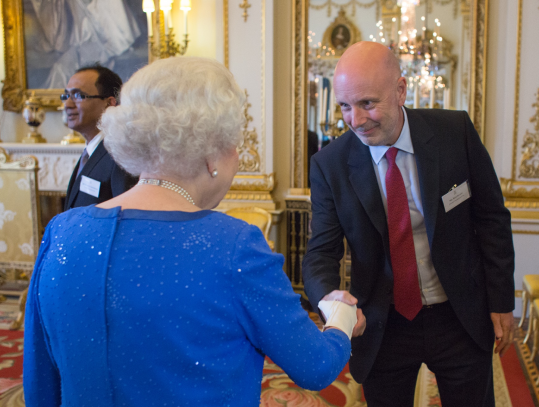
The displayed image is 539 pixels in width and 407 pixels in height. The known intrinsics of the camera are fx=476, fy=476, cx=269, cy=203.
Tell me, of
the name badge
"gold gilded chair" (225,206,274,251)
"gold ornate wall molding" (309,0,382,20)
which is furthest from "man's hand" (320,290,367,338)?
"gold ornate wall molding" (309,0,382,20)

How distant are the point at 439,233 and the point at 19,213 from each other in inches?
140

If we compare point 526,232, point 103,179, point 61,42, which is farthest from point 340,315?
point 61,42

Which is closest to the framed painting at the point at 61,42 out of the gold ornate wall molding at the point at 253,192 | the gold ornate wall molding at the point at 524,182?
the gold ornate wall molding at the point at 253,192

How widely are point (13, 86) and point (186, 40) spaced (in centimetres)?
217

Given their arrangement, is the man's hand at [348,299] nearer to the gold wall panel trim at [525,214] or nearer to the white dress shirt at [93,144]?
the white dress shirt at [93,144]

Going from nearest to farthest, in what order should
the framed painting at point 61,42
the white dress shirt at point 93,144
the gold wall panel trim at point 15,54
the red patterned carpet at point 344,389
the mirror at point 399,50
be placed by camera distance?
the white dress shirt at point 93,144, the red patterned carpet at point 344,389, the mirror at point 399,50, the framed painting at point 61,42, the gold wall panel trim at point 15,54

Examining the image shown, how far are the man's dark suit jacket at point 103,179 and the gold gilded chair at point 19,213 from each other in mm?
1931

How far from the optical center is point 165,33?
439 centimetres

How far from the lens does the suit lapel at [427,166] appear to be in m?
1.47

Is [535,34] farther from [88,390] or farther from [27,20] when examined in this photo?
[27,20]

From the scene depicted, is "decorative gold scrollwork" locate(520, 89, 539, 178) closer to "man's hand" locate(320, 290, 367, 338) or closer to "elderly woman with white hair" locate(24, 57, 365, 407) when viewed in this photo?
"man's hand" locate(320, 290, 367, 338)

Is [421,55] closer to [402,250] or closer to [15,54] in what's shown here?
[402,250]

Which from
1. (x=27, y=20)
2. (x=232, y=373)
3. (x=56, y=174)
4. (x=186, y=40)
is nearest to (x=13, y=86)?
(x=27, y=20)

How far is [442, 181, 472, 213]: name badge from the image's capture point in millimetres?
1492
